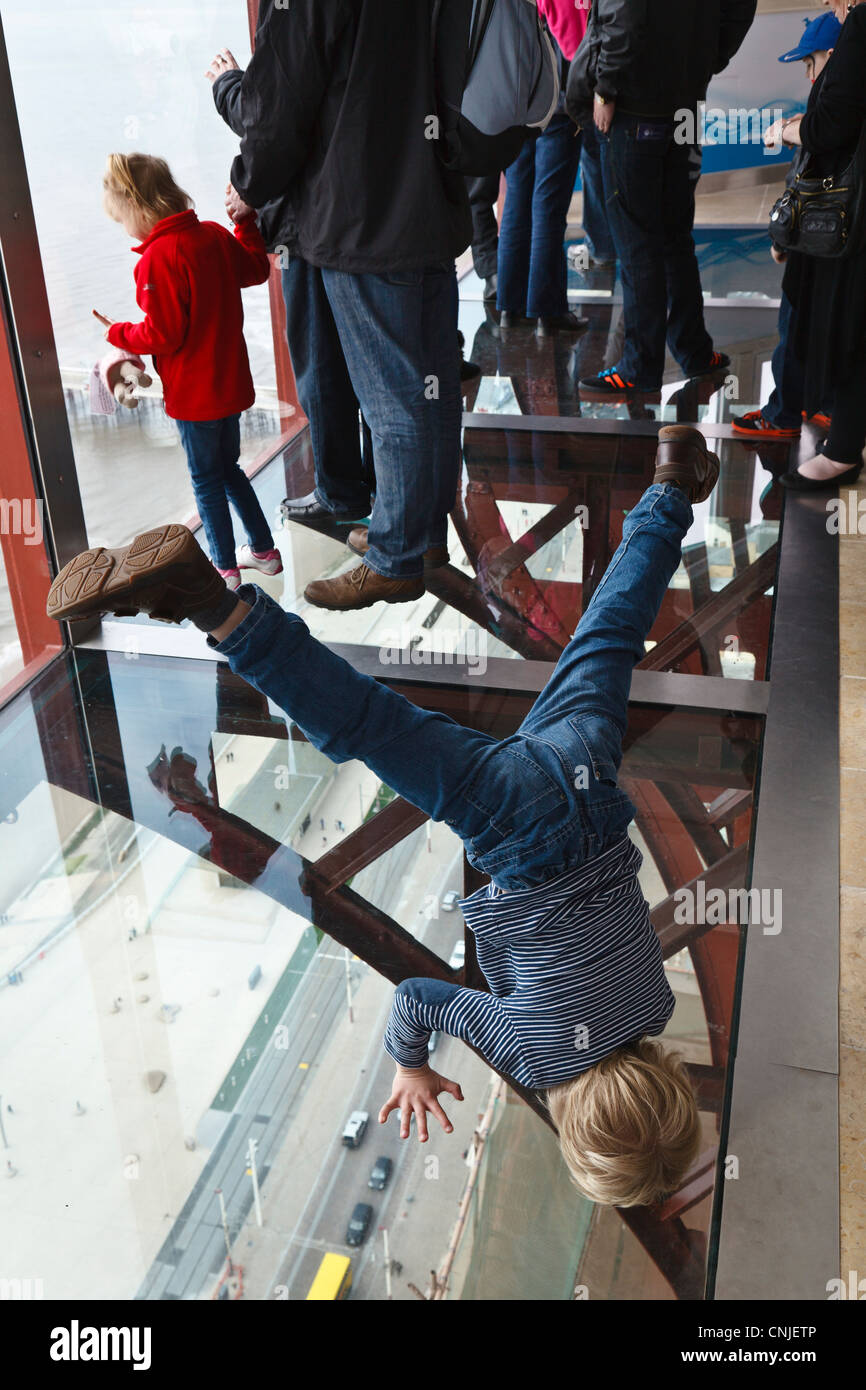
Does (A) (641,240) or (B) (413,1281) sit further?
(A) (641,240)

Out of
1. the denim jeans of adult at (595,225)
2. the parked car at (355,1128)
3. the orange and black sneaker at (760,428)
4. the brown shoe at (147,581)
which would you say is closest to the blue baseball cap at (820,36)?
the orange and black sneaker at (760,428)

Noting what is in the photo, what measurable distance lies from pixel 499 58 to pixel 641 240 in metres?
1.82

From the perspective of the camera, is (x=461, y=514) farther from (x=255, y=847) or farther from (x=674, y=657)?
(x=255, y=847)

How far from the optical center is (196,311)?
2.60 meters

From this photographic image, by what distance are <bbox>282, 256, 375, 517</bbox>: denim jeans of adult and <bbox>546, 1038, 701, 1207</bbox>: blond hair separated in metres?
1.73

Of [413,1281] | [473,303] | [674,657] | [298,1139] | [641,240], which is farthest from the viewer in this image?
[473,303]

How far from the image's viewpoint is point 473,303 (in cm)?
545

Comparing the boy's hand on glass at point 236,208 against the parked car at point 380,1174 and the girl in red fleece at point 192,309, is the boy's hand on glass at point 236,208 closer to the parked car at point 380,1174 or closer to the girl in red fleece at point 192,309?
the girl in red fleece at point 192,309

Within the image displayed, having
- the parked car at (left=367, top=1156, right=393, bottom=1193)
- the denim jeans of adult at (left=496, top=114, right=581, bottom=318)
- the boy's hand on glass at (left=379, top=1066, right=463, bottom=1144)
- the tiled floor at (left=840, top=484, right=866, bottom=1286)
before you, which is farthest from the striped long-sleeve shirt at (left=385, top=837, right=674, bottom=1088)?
the denim jeans of adult at (left=496, top=114, right=581, bottom=318)

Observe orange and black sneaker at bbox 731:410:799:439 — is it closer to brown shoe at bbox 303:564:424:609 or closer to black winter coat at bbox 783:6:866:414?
black winter coat at bbox 783:6:866:414

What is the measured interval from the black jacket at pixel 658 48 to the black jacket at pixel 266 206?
1.65 metres

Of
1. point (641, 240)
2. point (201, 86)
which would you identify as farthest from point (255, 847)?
point (641, 240)

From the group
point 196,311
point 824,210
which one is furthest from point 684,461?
point 824,210

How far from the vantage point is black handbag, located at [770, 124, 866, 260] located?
3.00 meters
